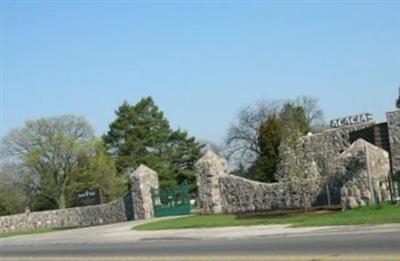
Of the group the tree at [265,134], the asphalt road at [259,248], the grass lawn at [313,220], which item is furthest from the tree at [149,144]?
the asphalt road at [259,248]

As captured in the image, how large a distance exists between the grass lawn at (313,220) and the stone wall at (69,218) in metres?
11.1

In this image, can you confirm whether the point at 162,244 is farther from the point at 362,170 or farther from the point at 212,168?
the point at 212,168

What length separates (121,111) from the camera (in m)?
Answer: 81.2

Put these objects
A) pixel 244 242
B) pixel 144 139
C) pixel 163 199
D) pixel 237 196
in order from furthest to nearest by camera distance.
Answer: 1. pixel 144 139
2. pixel 163 199
3. pixel 237 196
4. pixel 244 242

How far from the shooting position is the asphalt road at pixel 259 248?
1462 centimetres

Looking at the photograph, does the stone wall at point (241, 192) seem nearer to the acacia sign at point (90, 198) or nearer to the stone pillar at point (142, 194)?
the stone pillar at point (142, 194)

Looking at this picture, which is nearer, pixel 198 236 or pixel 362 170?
pixel 198 236

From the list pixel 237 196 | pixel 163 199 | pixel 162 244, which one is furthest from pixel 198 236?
pixel 163 199

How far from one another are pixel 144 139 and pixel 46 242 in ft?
160

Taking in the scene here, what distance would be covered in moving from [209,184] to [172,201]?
143 inches

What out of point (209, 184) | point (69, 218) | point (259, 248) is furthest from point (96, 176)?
point (259, 248)

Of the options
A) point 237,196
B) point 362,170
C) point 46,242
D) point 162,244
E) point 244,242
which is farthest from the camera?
point 237,196

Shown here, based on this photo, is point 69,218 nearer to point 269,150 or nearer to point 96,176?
point 269,150

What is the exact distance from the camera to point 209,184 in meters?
36.1
